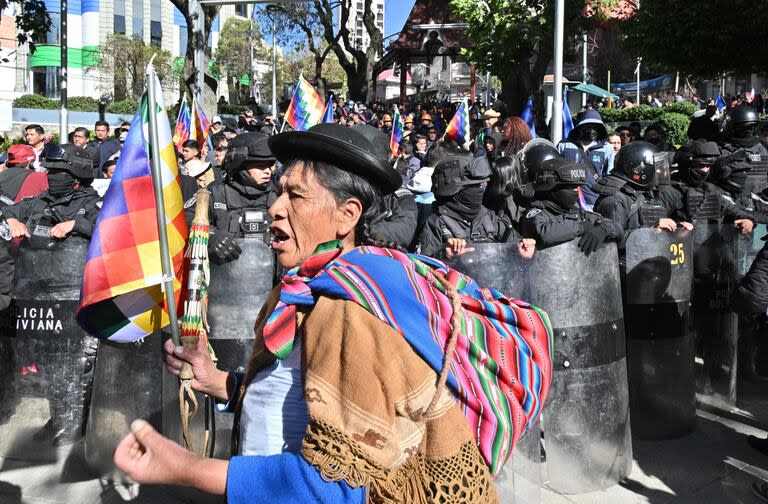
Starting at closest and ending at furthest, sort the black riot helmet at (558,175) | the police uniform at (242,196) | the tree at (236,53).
Answer: 1. the black riot helmet at (558,175)
2. the police uniform at (242,196)
3. the tree at (236,53)

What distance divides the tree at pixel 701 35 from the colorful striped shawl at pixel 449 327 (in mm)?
11758

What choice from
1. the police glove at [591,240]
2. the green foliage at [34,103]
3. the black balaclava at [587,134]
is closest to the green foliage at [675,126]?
the black balaclava at [587,134]

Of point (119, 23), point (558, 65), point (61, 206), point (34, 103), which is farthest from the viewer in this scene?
point (119, 23)

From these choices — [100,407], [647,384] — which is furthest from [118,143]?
[647,384]

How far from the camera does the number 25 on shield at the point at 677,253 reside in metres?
5.20

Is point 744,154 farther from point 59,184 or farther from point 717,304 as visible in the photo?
point 59,184

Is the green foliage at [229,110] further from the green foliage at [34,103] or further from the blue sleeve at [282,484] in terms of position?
the blue sleeve at [282,484]

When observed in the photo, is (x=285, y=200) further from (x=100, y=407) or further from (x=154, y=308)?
(x=100, y=407)

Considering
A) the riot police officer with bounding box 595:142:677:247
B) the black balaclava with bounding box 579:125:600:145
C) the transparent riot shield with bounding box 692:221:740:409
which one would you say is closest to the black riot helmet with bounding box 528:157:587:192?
the riot police officer with bounding box 595:142:677:247

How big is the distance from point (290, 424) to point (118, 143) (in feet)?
40.9

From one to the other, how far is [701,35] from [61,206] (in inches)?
430

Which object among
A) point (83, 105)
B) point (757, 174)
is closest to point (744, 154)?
point (757, 174)

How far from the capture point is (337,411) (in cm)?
161

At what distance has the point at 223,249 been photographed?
4230 millimetres
